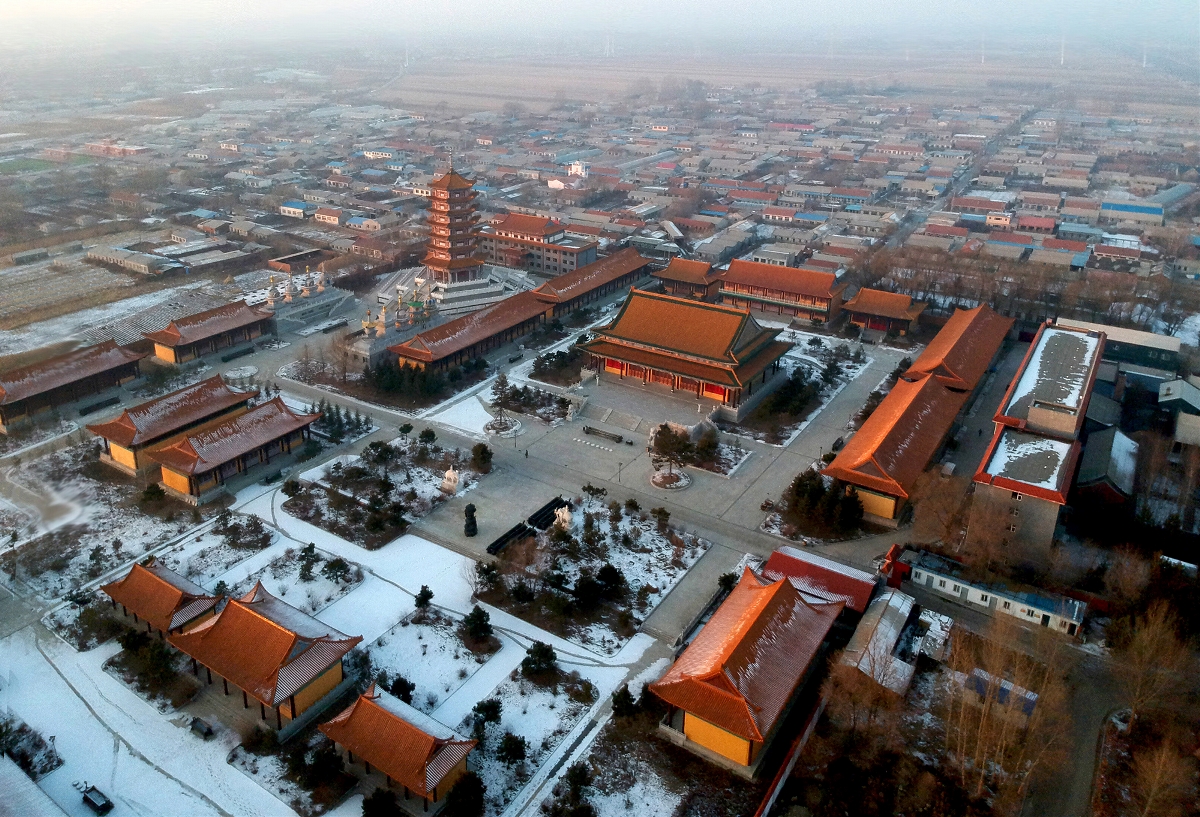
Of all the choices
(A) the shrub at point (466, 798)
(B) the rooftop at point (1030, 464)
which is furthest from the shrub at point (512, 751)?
(B) the rooftop at point (1030, 464)

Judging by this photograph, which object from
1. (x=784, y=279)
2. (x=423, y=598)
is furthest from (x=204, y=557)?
(x=784, y=279)

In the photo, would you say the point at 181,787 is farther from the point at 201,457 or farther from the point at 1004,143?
the point at 1004,143

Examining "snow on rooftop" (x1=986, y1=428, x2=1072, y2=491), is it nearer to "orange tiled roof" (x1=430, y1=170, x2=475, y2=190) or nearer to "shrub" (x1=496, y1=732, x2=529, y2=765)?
"shrub" (x1=496, y1=732, x2=529, y2=765)

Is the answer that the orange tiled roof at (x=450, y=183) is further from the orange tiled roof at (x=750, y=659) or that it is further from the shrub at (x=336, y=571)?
the orange tiled roof at (x=750, y=659)

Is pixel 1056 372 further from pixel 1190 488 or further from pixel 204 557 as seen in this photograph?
pixel 204 557

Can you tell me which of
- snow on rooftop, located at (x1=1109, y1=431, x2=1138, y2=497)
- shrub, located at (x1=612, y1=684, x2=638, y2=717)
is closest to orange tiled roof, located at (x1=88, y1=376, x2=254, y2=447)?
shrub, located at (x1=612, y1=684, x2=638, y2=717)

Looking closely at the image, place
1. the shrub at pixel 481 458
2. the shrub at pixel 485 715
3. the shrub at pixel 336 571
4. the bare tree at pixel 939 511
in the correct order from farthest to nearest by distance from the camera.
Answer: the shrub at pixel 481 458
the bare tree at pixel 939 511
the shrub at pixel 336 571
the shrub at pixel 485 715

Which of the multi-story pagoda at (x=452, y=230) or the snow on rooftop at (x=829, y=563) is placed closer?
the snow on rooftop at (x=829, y=563)
